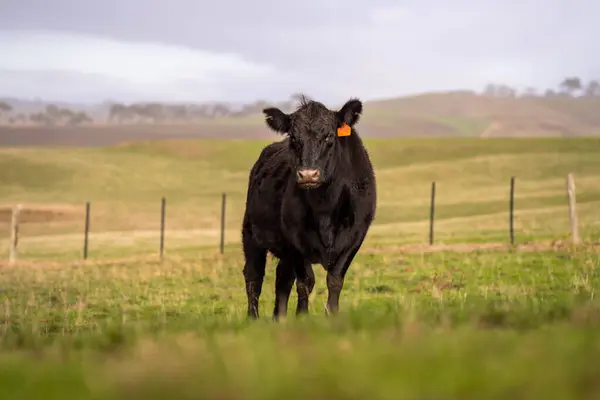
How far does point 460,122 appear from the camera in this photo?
170375 millimetres

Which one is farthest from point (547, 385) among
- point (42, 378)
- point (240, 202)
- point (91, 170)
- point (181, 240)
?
point (91, 170)

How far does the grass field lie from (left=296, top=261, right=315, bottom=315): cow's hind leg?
0.65m

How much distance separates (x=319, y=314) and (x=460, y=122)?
531 feet

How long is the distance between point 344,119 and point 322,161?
0.80m

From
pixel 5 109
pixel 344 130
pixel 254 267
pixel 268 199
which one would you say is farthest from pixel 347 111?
pixel 5 109

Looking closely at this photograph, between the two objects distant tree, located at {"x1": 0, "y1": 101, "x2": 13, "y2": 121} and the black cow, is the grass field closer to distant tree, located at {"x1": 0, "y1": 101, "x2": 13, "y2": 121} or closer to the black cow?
the black cow

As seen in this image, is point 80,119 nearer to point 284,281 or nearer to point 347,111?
point 284,281

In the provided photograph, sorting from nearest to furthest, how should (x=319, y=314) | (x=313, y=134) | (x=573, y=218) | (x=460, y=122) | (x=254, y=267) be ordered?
(x=319, y=314), (x=313, y=134), (x=254, y=267), (x=573, y=218), (x=460, y=122)

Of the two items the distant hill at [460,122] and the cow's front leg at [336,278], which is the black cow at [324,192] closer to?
the cow's front leg at [336,278]

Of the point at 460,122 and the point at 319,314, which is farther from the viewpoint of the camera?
the point at 460,122

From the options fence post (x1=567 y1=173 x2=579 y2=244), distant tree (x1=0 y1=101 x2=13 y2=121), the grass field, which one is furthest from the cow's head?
distant tree (x1=0 y1=101 x2=13 y2=121)

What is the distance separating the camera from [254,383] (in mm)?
4848

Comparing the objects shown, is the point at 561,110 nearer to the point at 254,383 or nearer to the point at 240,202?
the point at 240,202

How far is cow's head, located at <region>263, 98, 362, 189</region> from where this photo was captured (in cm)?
1185
